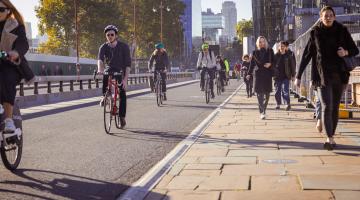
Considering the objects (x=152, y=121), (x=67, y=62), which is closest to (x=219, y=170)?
(x=152, y=121)

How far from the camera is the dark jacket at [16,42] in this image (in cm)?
568

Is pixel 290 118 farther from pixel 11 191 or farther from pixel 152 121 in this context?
Result: pixel 11 191

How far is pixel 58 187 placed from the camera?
5.20 meters

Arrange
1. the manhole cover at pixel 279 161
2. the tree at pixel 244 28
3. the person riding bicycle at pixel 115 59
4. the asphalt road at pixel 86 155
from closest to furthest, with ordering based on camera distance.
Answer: the asphalt road at pixel 86 155 → the manhole cover at pixel 279 161 → the person riding bicycle at pixel 115 59 → the tree at pixel 244 28

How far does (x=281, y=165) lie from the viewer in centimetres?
601

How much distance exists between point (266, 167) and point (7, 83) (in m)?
2.72

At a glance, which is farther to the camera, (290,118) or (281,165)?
(290,118)

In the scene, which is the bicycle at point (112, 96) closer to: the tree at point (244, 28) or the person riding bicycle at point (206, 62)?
the person riding bicycle at point (206, 62)

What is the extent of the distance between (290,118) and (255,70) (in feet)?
4.00

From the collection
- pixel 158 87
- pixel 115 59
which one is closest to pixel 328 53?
pixel 115 59

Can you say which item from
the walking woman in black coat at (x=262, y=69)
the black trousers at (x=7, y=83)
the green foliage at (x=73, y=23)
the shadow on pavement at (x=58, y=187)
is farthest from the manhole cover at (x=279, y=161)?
the green foliage at (x=73, y=23)

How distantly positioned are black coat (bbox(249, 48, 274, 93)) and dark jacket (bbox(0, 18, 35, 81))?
22.1ft

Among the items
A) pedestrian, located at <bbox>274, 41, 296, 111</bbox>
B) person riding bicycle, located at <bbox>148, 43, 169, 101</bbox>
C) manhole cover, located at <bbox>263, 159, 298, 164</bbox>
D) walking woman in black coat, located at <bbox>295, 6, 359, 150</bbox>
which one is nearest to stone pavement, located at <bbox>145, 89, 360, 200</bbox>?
manhole cover, located at <bbox>263, 159, 298, 164</bbox>

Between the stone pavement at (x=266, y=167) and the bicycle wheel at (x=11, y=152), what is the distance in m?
1.64
